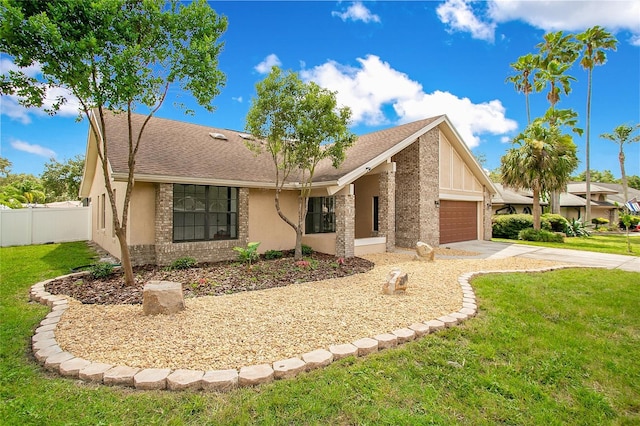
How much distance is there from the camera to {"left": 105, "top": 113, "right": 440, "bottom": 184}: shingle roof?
9.20 metres

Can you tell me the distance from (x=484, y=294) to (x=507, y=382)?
133 inches

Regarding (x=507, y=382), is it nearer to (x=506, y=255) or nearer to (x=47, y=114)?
(x=47, y=114)

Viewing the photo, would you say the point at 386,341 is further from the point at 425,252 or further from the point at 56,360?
the point at 425,252

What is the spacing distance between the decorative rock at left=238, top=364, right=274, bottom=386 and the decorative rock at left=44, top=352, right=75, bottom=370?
2.14 metres

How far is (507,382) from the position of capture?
3.28 metres

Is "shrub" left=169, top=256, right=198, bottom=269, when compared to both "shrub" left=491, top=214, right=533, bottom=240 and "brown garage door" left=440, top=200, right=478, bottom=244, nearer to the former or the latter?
"brown garage door" left=440, top=200, right=478, bottom=244

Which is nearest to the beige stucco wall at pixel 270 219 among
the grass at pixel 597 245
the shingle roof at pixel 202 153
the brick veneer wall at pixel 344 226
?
the shingle roof at pixel 202 153

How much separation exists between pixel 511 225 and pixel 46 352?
22.4 meters

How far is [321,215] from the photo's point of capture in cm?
1263

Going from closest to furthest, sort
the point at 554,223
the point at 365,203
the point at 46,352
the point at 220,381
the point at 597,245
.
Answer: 1. the point at 220,381
2. the point at 46,352
3. the point at 365,203
4. the point at 597,245
5. the point at 554,223

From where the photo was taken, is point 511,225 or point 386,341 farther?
point 511,225

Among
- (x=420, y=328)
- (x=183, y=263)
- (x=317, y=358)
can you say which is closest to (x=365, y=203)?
(x=183, y=263)

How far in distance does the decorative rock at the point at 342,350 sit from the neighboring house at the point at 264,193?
6.81m

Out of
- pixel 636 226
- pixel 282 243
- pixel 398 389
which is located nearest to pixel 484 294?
pixel 398 389
